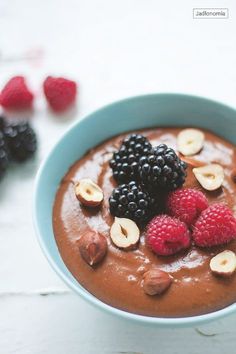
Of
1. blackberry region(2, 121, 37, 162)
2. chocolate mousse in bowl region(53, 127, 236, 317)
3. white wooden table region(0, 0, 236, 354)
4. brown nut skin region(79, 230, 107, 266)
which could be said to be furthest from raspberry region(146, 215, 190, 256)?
blackberry region(2, 121, 37, 162)

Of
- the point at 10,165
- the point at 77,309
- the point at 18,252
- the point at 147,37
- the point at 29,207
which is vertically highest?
the point at 147,37

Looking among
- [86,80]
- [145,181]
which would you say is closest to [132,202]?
[145,181]

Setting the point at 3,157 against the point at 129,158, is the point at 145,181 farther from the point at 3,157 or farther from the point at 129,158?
the point at 3,157

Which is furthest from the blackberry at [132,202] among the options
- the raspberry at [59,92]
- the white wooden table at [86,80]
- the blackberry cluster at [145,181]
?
the raspberry at [59,92]

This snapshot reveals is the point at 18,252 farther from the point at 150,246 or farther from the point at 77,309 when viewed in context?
the point at 150,246

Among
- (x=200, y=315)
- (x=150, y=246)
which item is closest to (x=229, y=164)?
(x=150, y=246)
